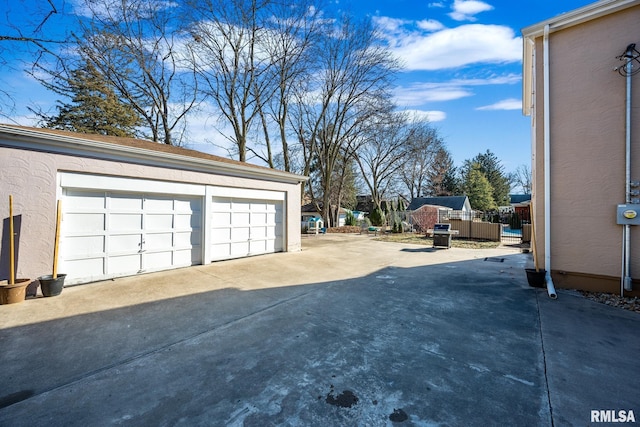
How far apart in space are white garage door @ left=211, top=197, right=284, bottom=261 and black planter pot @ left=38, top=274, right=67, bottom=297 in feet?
11.0

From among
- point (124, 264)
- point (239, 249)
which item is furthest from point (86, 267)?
point (239, 249)

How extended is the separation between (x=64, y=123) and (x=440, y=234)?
22.1 meters

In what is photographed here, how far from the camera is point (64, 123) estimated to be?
1645cm

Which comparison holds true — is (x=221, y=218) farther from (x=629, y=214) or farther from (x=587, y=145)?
(x=629, y=214)

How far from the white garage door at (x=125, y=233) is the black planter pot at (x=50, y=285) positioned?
571 mm

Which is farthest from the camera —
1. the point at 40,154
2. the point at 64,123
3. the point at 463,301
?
the point at 64,123

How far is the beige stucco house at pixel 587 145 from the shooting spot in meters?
4.77

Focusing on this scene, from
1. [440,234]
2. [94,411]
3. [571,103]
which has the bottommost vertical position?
[94,411]

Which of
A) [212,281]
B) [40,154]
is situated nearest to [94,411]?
[212,281]

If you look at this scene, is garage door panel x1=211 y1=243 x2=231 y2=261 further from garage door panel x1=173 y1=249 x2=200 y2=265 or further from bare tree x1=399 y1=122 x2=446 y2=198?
bare tree x1=399 y1=122 x2=446 y2=198

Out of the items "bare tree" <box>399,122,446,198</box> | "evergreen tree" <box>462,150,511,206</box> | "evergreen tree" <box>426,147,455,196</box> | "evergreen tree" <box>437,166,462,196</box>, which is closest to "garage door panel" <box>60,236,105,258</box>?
"bare tree" <box>399,122,446,198</box>

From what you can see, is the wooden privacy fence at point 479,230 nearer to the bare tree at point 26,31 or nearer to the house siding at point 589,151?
the house siding at point 589,151

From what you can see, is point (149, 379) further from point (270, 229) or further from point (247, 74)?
point (247, 74)

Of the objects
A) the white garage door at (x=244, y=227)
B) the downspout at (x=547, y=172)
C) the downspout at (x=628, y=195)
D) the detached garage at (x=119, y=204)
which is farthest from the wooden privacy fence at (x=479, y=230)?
the detached garage at (x=119, y=204)
